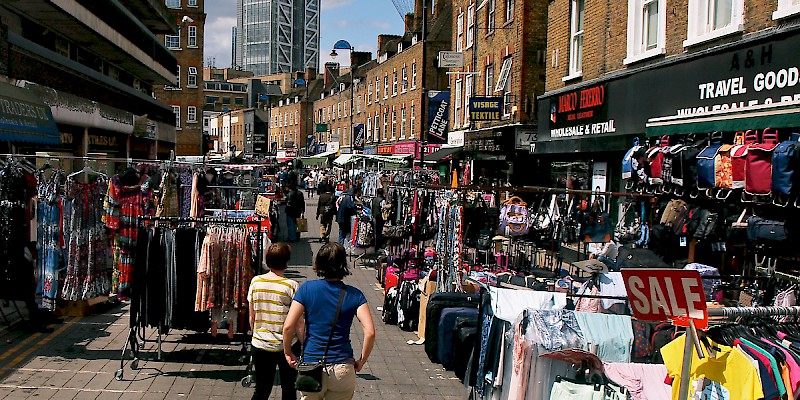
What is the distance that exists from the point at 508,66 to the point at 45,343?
63.5 feet

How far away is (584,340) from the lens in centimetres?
548

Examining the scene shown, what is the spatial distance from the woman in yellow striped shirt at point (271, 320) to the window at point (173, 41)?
6629cm

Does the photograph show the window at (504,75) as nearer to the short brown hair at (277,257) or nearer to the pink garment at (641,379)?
the short brown hair at (277,257)

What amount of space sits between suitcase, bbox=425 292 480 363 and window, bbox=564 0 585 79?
12.0m

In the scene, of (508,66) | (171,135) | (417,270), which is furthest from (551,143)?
(171,135)

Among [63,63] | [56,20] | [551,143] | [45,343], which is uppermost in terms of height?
[56,20]

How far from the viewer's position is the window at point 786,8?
33.0ft

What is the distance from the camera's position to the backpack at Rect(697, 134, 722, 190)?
9898 millimetres

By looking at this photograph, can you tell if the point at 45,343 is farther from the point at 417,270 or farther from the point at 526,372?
the point at 526,372

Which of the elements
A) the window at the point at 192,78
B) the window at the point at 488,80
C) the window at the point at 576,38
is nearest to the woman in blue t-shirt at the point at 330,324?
the window at the point at 576,38

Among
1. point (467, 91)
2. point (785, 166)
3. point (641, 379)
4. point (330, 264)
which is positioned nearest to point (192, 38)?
point (467, 91)

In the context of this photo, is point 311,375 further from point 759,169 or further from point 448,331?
point 759,169

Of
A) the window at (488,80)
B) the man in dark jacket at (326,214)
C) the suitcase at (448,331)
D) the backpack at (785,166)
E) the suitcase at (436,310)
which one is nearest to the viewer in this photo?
the suitcase at (448,331)


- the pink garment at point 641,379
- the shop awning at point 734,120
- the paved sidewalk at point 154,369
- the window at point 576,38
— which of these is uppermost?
the window at point 576,38
